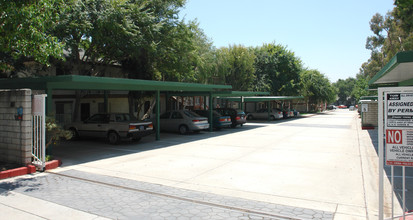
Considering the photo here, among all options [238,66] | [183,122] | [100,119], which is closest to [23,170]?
[100,119]

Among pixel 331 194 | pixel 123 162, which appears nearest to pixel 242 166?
pixel 331 194

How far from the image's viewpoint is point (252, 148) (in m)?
12.7

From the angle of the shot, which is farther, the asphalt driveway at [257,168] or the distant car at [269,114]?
the distant car at [269,114]

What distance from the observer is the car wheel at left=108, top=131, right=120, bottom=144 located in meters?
13.7

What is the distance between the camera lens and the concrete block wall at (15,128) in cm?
856

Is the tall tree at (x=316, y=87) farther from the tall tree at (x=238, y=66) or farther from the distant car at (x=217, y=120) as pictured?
the distant car at (x=217, y=120)

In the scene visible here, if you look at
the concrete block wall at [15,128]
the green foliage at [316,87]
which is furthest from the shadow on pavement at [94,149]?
the green foliage at [316,87]

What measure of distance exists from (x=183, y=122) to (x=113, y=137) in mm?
4974

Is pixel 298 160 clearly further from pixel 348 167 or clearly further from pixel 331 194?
pixel 331 194

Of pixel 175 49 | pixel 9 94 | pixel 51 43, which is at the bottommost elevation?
pixel 9 94

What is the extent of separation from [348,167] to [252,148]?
4.22m

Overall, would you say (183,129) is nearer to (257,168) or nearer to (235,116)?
(235,116)

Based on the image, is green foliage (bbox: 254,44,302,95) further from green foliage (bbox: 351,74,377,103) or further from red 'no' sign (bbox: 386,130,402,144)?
red 'no' sign (bbox: 386,130,402,144)

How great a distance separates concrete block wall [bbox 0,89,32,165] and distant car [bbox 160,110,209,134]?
9836 millimetres
